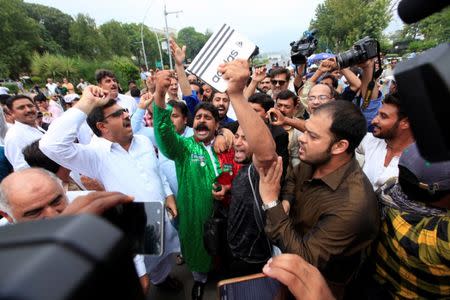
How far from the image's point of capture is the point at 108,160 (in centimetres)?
228

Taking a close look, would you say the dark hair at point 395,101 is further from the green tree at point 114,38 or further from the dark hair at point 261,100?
the green tree at point 114,38

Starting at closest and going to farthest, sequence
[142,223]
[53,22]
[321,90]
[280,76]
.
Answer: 1. [142,223]
2. [321,90]
3. [280,76]
4. [53,22]

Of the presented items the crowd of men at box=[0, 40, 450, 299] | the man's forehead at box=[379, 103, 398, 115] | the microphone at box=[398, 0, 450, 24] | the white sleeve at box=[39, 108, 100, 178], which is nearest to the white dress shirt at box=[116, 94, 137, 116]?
the crowd of men at box=[0, 40, 450, 299]

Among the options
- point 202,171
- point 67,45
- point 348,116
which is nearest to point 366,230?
point 348,116

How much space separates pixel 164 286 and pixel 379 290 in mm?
2294

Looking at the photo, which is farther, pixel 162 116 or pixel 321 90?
pixel 321 90

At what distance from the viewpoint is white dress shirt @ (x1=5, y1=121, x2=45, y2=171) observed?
3.20 meters

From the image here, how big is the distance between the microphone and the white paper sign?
206cm

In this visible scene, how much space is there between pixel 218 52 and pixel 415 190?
2.14 meters

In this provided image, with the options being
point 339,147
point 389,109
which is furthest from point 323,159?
point 389,109

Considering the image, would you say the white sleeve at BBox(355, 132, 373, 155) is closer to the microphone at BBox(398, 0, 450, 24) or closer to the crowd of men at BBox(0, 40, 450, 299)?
the crowd of men at BBox(0, 40, 450, 299)

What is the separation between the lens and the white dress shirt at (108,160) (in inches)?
74.3

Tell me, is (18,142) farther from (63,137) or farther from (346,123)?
(346,123)

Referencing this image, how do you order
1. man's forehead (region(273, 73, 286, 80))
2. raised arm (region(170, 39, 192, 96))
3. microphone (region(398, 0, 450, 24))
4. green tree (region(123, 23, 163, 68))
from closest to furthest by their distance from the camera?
microphone (region(398, 0, 450, 24)), raised arm (region(170, 39, 192, 96)), man's forehead (region(273, 73, 286, 80)), green tree (region(123, 23, 163, 68))
